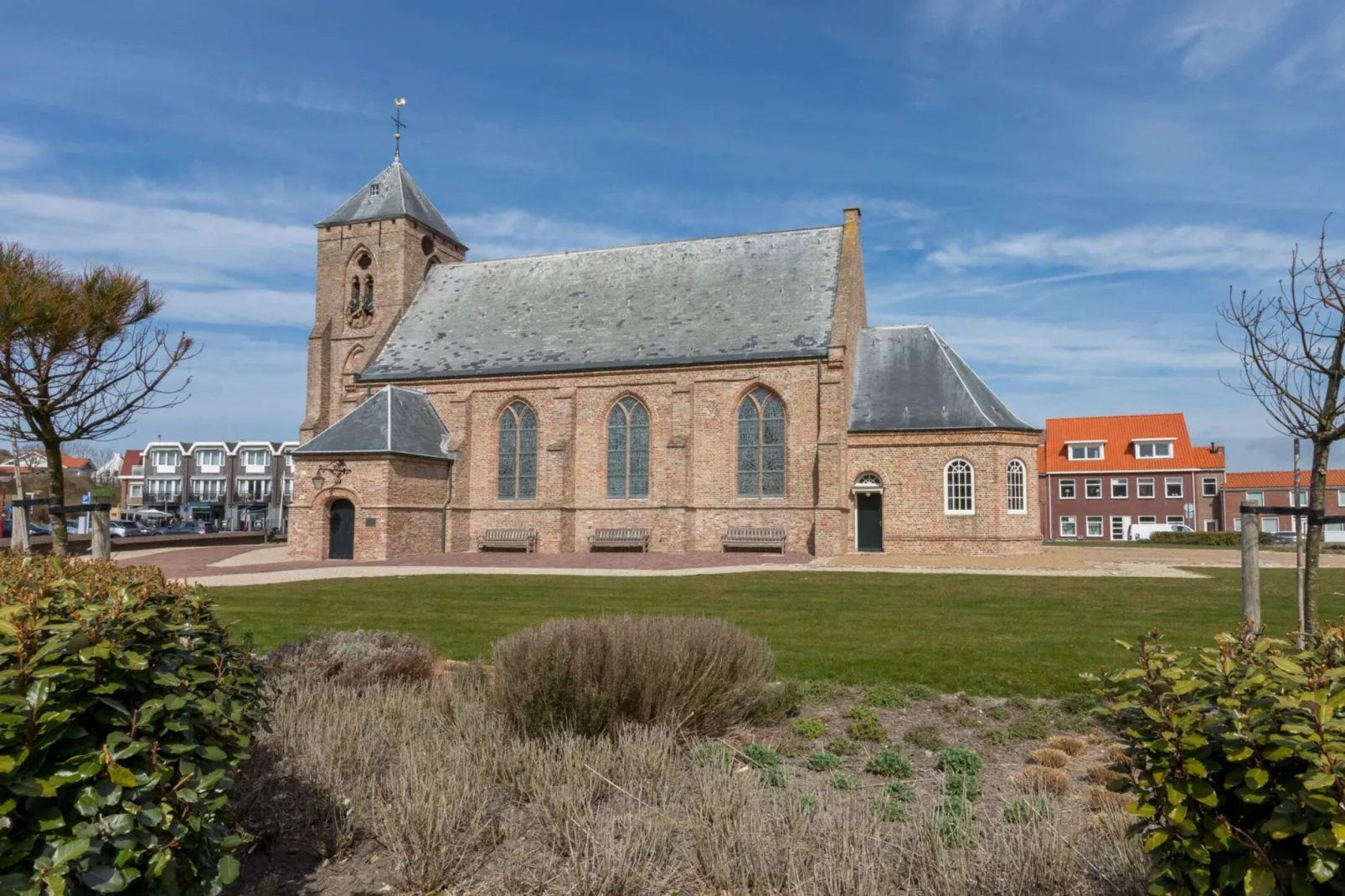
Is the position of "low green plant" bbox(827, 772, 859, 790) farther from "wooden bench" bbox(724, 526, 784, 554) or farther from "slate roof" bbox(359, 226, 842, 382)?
"slate roof" bbox(359, 226, 842, 382)

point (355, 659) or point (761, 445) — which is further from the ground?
point (761, 445)

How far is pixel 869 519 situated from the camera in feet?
102

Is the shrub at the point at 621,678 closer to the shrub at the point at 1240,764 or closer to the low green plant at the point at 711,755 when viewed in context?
the low green plant at the point at 711,755

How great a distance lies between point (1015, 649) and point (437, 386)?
Answer: 27408 mm

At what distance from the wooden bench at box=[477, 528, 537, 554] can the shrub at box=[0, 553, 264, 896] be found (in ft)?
93.9

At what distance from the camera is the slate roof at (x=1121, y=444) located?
55.0m

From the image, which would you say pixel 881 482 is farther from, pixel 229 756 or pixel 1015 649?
pixel 229 756

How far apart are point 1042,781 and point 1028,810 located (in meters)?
1.23

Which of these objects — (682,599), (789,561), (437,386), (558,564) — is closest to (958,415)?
(789,561)

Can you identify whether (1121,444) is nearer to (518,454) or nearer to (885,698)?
(518,454)

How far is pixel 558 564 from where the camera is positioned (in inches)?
1083

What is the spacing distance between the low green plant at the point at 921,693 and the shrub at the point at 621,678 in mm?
1680

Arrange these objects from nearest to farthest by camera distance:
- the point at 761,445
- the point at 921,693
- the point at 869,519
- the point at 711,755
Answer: the point at 711,755
the point at 921,693
the point at 869,519
the point at 761,445

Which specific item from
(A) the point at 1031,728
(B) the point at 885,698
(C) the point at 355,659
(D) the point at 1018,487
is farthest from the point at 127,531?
(A) the point at 1031,728
